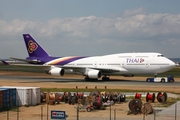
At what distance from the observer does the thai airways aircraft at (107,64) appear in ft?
200

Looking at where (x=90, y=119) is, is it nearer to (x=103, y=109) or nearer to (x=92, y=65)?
(x=103, y=109)

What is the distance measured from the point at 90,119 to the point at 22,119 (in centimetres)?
518

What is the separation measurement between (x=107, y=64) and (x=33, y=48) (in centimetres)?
1870

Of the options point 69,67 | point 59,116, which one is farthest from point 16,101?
point 69,67

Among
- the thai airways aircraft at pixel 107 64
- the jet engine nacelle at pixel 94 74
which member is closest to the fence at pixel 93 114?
the thai airways aircraft at pixel 107 64

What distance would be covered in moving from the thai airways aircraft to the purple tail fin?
21.1 inches

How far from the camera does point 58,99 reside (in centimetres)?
3700

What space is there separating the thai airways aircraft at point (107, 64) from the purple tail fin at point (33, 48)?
0.54 meters

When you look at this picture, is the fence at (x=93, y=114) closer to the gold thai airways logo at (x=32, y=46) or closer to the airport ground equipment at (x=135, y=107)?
the airport ground equipment at (x=135, y=107)

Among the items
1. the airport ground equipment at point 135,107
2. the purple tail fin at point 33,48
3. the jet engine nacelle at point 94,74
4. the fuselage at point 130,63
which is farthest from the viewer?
the purple tail fin at point 33,48

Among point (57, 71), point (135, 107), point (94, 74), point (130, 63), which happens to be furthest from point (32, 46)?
point (135, 107)

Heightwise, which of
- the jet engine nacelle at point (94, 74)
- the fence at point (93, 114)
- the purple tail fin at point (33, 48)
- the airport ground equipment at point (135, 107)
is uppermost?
the purple tail fin at point (33, 48)

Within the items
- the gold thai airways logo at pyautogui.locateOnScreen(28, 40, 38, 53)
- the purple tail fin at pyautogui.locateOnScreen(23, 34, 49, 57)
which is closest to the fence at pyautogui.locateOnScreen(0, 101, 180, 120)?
the purple tail fin at pyautogui.locateOnScreen(23, 34, 49, 57)

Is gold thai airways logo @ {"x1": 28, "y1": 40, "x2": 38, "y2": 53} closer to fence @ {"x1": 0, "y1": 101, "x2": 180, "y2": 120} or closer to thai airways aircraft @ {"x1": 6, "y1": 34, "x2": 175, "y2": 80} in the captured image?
thai airways aircraft @ {"x1": 6, "y1": 34, "x2": 175, "y2": 80}
